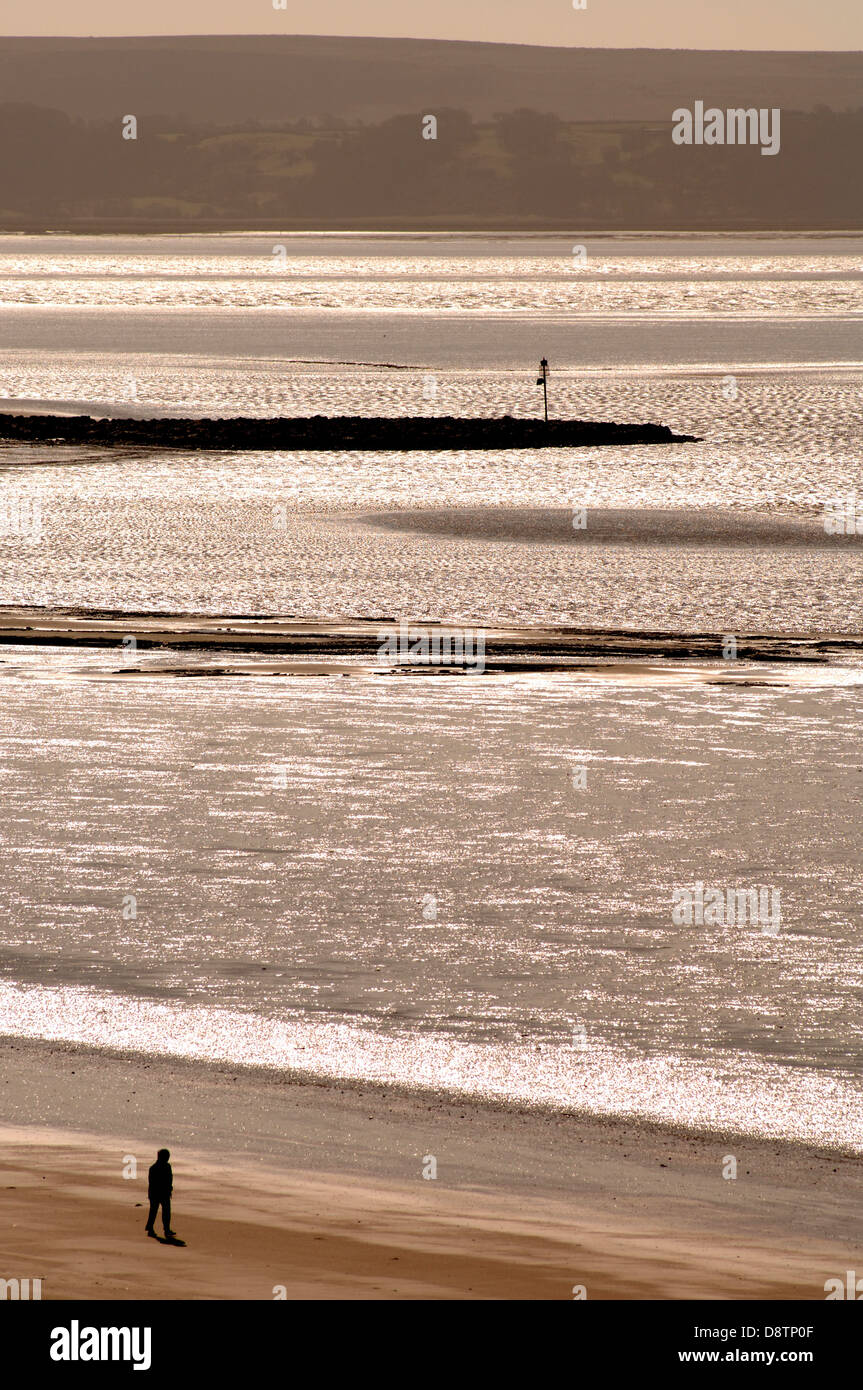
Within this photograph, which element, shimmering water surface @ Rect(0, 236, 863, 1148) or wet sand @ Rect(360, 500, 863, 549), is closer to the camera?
shimmering water surface @ Rect(0, 236, 863, 1148)

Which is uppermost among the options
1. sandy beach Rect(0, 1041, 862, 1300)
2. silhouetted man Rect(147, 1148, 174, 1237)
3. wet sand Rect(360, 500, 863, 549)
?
wet sand Rect(360, 500, 863, 549)

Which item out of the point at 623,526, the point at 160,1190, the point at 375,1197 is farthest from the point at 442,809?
the point at 623,526

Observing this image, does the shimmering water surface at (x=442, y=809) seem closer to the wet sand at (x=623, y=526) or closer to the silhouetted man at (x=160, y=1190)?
the wet sand at (x=623, y=526)

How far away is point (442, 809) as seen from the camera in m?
14.0

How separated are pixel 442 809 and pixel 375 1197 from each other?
6.14 meters

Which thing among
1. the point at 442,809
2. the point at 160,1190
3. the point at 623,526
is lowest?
the point at 160,1190

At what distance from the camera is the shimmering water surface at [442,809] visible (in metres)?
9.98

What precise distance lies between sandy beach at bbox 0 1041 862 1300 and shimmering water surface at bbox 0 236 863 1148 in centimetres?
39

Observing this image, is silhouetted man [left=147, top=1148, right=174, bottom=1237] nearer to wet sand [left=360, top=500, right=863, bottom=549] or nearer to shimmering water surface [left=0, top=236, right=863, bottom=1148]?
shimmering water surface [left=0, top=236, right=863, bottom=1148]

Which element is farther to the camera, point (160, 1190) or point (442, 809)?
point (442, 809)

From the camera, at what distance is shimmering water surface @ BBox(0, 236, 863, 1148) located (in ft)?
32.7

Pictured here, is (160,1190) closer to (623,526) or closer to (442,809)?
(442,809)

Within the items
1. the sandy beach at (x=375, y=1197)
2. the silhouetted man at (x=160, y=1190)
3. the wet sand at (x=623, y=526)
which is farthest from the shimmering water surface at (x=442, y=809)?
the silhouetted man at (x=160, y=1190)

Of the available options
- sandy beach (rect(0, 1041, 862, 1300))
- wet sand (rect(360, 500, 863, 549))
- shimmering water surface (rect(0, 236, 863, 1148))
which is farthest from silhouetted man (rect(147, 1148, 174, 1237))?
wet sand (rect(360, 500, 863, 549))
